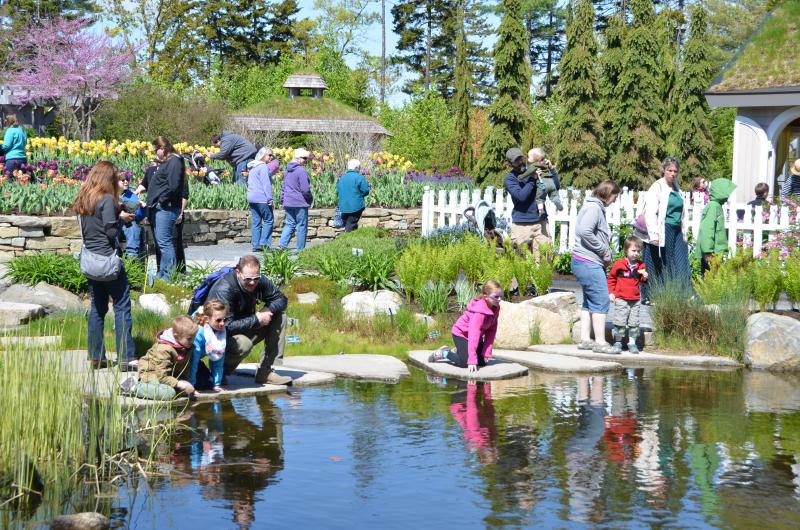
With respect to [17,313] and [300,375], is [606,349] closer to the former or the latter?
[300,375]

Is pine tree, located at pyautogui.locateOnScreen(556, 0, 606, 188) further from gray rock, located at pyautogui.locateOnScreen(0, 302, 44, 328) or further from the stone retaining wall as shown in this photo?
gray rock, located at pyautogui.locateOnScreen(0, 302, 44, 328)

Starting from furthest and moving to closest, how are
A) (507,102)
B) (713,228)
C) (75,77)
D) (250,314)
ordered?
(75,77), (507,102), (713,228), (250,314)

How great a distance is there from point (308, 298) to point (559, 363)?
3.46 metres

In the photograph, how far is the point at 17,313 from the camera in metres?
11.5

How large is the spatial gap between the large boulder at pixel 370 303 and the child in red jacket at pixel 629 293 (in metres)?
2.38

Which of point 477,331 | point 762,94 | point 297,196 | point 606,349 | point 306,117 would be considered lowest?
point 606,349

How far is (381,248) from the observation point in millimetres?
14023

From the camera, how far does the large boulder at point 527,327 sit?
1153 cm

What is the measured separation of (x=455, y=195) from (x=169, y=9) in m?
47.2

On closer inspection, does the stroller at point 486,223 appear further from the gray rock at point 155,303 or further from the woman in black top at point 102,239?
the woman in black top at point 102,239

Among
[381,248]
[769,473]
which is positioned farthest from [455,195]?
[769,473]

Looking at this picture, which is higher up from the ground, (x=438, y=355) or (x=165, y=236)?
(x=165, y=236)

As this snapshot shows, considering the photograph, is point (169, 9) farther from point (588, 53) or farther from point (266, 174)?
point (266, 174)

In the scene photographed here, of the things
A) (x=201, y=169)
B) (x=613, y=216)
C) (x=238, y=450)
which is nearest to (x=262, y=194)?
(x=201, y=169)
